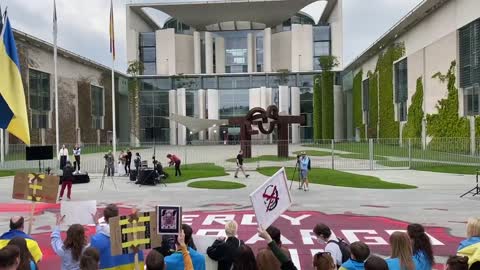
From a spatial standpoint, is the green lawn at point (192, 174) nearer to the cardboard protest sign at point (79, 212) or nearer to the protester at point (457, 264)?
the cardboard protest sign at point (79, 212)

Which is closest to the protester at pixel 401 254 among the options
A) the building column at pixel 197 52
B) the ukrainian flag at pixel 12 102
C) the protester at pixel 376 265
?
the protester at pixel 376 265

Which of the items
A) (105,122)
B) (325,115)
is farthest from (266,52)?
(105,122)

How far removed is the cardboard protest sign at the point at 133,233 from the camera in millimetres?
4883

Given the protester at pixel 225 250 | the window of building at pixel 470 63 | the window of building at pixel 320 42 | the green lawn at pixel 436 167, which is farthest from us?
the window of building at pixel 320 42

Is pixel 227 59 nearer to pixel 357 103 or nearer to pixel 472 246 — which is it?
pixel 357 103

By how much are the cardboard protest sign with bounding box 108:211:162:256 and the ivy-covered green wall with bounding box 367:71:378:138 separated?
2416 inches

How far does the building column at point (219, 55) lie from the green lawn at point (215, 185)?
2512 inches

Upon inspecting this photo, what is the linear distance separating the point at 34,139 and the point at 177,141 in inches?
1040

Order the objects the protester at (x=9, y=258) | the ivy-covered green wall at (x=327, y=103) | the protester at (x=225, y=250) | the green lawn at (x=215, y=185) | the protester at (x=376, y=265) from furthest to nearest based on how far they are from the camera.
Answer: the ivy-covered green wall at (x=327, y=103) < the green lawn at (x=215, y=185) < the protester at (x=225, y=250) < the protester at (x=376, y=265) < the protester at (x=9, y=258)

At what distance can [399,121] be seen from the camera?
55.1 meters

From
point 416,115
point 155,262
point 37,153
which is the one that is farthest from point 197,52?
point 155,262

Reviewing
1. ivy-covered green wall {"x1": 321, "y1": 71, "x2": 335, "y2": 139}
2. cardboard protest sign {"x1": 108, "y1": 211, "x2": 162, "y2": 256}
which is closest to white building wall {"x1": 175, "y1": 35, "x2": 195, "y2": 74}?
ivy-covered green wall {"x1": 321, "y1": 71, "x2": 335, "y2": 139}

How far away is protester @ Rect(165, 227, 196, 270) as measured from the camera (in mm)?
4914

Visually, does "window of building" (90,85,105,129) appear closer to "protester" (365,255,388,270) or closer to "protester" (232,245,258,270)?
"protester" (232,245,258,270)
